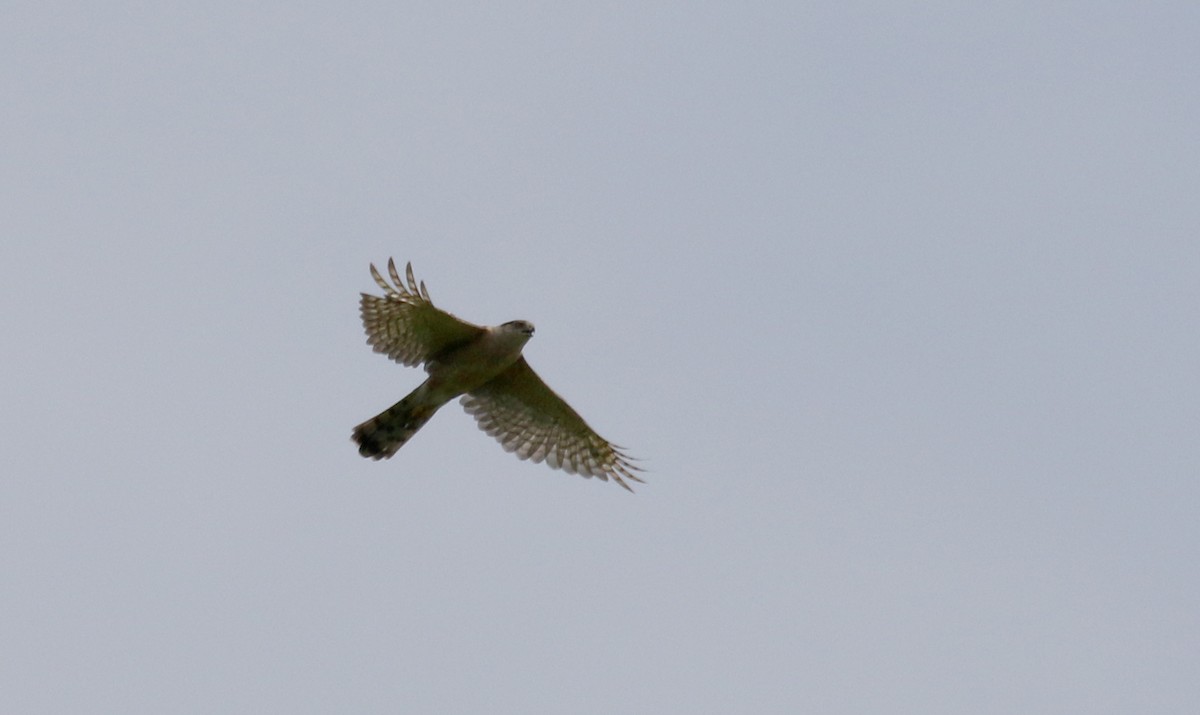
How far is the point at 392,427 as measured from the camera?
16797 millimetres

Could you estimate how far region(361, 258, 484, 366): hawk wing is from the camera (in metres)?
15.8

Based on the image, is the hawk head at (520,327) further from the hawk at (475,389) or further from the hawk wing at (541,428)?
the hawk wing at (541,428)

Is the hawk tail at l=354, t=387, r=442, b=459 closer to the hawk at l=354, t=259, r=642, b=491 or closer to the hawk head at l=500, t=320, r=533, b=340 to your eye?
the hawk at l=354, t=259, r=642, b=491

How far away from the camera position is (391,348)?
16406 mm

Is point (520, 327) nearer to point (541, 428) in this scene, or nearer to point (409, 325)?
point (409, 325)

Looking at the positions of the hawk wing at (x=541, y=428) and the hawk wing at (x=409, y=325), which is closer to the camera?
the hawk wing at (x=409, y=325)

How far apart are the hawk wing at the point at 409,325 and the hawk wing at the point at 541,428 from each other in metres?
0.98

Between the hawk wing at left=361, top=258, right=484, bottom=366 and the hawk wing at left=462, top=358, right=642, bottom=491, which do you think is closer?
the hawk wing at left=361, top=258, right=484, bottom=366

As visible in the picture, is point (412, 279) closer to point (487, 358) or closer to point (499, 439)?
point (487, 358)

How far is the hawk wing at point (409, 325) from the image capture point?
1577 cm

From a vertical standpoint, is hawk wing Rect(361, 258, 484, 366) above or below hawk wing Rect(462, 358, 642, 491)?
below

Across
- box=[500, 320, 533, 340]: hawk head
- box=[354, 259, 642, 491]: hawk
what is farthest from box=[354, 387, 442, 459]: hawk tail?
box=[500, 320, 533, 340]: hawk head

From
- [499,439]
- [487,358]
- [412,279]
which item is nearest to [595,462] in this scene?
[499,439]

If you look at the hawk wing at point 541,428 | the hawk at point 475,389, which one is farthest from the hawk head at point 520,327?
the hawk wing at point 541,428
